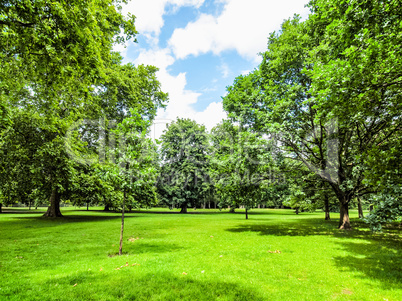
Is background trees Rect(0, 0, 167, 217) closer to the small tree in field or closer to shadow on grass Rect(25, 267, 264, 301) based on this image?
the small tree in field

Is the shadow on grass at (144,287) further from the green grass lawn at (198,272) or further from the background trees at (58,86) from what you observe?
the background trees at (58,86)

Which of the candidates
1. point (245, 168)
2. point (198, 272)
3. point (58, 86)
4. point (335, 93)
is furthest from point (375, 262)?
point (58, 86)

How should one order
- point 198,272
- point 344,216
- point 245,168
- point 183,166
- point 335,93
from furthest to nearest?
1. point 183,166
2. point 344,216
3. point 245,168
4. point 335,93
5. point 198,272

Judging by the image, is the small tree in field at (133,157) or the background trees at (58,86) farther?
the small tree in field at (133,157)

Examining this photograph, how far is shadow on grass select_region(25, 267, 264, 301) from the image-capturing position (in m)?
4.81

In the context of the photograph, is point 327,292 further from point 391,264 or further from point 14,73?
point 14,73

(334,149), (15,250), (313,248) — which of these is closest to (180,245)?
(313,248)

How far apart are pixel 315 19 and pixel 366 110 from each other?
10592 millimetres

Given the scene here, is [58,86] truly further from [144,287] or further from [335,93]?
[335,93]

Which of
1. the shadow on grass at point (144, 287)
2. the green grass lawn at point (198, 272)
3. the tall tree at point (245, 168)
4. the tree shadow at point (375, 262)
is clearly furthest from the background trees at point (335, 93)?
the shadow on grass at point (144, 287)

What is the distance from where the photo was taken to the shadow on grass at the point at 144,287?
4.81 m

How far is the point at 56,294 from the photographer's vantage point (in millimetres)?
4828

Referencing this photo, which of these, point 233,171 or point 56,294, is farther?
point 233,171

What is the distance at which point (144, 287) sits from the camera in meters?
5.25
